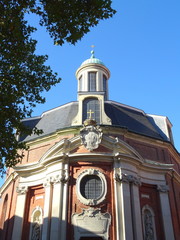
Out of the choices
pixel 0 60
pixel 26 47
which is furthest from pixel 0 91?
pixel 26 47

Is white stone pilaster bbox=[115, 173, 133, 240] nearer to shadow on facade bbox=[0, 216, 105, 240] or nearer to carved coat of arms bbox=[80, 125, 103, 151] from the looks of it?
shadow on facade bbox=[0, 216, 105, 240]

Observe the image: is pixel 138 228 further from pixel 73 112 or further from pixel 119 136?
pixel 73 112

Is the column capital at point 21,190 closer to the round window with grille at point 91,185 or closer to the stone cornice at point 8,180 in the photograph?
the stone cornice at point 8,180

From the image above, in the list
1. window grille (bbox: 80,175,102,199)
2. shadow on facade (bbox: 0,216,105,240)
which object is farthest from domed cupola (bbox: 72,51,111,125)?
shadow on facade (bbox: 0,216,105,240)

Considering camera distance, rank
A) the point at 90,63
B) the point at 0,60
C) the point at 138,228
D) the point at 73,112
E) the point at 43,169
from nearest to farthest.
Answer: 1. the point at 0,60
2. the point at 138,228
3. the point at 43,169
4. the point at 73,112
5. the point at 90,63

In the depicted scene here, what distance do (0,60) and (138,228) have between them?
10733 millimetres

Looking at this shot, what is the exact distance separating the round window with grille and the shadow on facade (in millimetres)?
1670

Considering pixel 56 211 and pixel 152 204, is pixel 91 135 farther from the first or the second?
pixel 152 204

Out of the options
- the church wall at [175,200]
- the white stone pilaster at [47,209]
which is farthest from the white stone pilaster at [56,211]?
the church wall at [175,200]

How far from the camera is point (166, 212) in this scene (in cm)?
1593

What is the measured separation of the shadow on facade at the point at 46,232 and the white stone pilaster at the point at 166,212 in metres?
3.92

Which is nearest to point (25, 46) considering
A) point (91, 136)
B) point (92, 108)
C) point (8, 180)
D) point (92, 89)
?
point (91, 136)

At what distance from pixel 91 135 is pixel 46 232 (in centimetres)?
583

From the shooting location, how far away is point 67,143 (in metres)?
16.1
